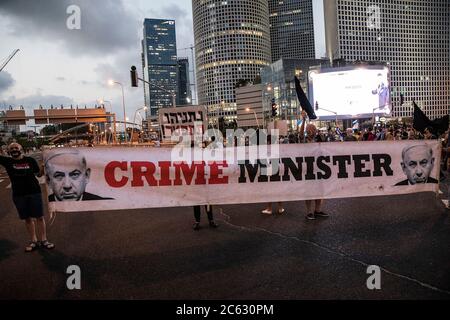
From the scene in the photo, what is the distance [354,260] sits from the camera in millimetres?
4742

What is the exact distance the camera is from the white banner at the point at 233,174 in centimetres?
568

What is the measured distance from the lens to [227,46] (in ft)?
624

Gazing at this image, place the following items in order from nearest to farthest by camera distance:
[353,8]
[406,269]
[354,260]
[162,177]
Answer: [406,269] → [354,260] → [162,177] → [353,8]

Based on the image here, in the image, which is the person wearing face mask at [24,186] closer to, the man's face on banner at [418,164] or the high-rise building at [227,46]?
the man's face on banner at [418,164]

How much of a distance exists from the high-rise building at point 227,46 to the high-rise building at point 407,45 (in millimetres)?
42344

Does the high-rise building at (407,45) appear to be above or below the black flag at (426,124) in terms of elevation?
above

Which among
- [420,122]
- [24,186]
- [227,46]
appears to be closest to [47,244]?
[24,186]

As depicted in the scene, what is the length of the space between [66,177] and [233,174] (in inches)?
112

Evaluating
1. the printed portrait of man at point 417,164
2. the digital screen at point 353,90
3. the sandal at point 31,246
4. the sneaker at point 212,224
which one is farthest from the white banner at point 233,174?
the digital screen at point 353,90

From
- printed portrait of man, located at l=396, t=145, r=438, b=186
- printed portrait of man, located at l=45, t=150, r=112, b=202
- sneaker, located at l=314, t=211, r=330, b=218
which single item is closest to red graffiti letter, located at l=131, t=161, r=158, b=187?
printed portrait of man, located at l=45, t=150, r=112, b=202
